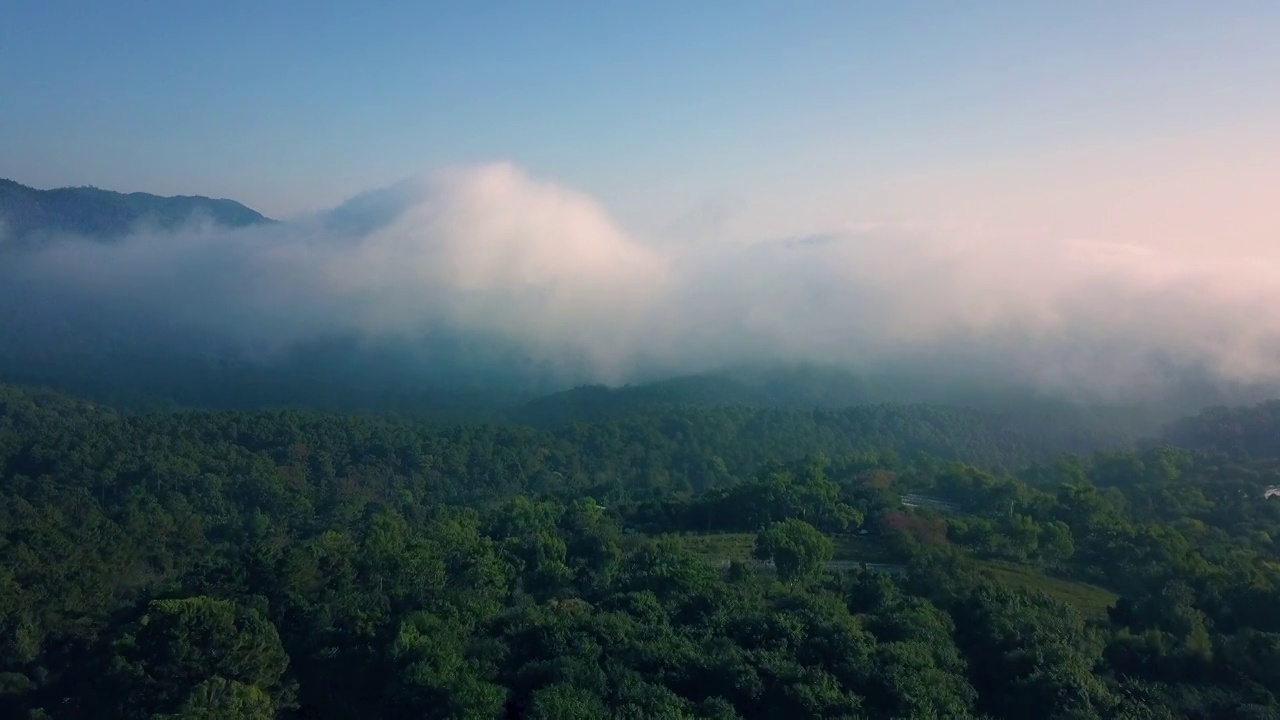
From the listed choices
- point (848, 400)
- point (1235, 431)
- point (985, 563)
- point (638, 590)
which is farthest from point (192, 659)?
point (848, 400)

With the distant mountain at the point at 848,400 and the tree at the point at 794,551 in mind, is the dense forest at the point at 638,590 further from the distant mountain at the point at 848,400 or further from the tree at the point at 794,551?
the distant mountain at the point at 848,400

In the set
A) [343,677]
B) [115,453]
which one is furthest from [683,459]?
[343,677]

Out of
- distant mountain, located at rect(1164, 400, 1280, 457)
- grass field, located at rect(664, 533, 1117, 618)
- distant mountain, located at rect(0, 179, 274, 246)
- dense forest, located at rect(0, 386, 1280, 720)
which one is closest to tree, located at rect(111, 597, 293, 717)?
dense forest, located at rect(0, 386, 1280, 720)

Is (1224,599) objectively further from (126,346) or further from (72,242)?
(72,242)

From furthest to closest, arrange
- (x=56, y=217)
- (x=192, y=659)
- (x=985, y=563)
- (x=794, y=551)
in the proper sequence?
(x=56, y=217) < (x=985, y=563) < (x=794, y=551) < (x=192, y=659)

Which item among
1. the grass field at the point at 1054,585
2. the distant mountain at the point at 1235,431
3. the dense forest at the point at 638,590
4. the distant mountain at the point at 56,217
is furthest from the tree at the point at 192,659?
the distant mountain at the point at 56,217

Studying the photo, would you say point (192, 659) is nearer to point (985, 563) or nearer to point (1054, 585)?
point (985, 563)
